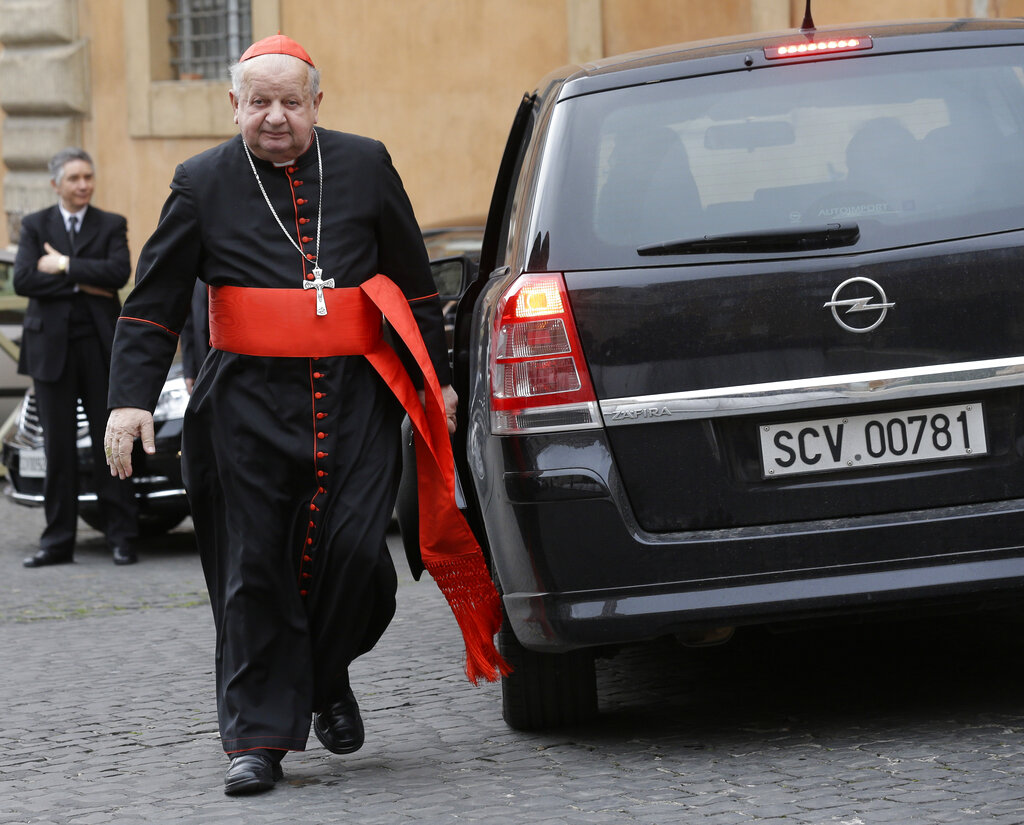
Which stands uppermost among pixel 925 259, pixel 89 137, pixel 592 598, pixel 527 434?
pixel 89 137

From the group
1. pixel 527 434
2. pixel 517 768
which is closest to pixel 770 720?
pixel 517 768

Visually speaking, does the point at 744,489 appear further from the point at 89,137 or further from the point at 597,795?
the point at 89,137

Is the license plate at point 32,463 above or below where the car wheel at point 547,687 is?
above

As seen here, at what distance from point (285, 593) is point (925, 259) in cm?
167

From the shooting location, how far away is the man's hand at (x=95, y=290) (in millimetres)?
9461

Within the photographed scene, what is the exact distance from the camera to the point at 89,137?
19469 millimetres

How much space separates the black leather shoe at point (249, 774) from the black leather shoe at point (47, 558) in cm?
513

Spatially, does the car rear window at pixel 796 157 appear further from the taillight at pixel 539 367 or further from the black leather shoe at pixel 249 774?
the black leather shoe at pixel 249 774

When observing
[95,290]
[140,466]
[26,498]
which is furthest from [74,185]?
[26,498]

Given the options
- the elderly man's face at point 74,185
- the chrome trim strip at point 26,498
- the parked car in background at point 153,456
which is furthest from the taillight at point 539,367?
the chrome trim strip at point 26,498

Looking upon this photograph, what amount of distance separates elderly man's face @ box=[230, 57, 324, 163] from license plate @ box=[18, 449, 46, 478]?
5890 mm

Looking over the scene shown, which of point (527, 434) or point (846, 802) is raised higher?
point (527, 434)

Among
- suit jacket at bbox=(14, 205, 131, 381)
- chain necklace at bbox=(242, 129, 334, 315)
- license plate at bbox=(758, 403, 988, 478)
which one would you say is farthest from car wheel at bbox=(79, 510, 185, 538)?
license plate at bbox=(758, 403, 988, 478)

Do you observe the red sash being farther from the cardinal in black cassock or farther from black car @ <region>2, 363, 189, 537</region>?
black car @ <region>2, 363, 189, 537</region>
